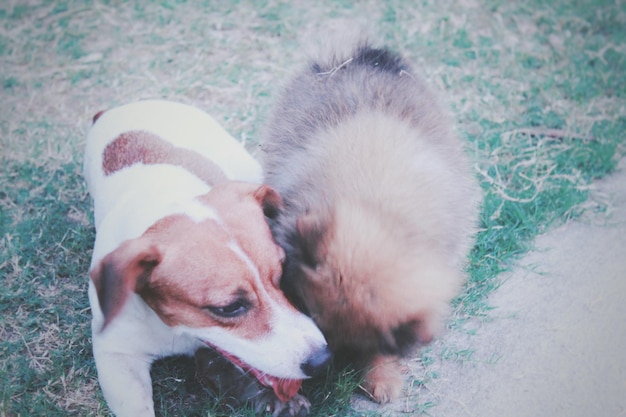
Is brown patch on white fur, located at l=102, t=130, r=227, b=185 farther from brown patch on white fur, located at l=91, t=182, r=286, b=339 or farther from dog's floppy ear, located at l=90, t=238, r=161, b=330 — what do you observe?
dog's floppy ear, located at l=90, t=238, r=161, b=330

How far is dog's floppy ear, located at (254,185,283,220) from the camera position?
2.50 meters

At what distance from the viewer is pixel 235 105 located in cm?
453

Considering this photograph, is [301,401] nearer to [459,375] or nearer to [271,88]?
[459,375]

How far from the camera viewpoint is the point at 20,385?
267 cm

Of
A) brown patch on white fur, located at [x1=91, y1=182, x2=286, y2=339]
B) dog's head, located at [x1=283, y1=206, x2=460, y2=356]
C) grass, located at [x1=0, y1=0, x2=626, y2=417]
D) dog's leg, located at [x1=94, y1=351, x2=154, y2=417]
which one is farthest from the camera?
grass, located at [x1=0, y1=0, x2=626, y2=417]

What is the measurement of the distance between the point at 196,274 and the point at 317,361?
0.58 m

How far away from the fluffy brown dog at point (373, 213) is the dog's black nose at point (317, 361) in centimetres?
5

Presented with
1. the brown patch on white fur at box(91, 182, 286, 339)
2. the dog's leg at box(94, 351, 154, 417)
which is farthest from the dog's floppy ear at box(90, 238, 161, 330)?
the dog's leg at box(94, 351, 154, 417)

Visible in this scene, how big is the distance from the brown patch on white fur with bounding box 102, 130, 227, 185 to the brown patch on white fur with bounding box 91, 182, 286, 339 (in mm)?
759

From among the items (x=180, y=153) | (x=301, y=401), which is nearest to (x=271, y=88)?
(x=180, y=153)

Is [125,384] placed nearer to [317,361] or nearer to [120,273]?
[120,273]

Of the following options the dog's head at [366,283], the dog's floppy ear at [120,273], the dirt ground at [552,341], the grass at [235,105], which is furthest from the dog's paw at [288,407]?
the dog's floppy ear at [120,273]

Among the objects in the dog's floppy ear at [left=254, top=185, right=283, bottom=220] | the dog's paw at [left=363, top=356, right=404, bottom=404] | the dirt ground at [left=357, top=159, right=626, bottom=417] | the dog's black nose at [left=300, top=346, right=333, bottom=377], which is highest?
the dog's floppy ear at [left=254, top=185, right=283, bottom=220]

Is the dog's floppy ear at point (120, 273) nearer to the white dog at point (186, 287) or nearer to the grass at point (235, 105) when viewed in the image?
the white dog at point (186, 287)
